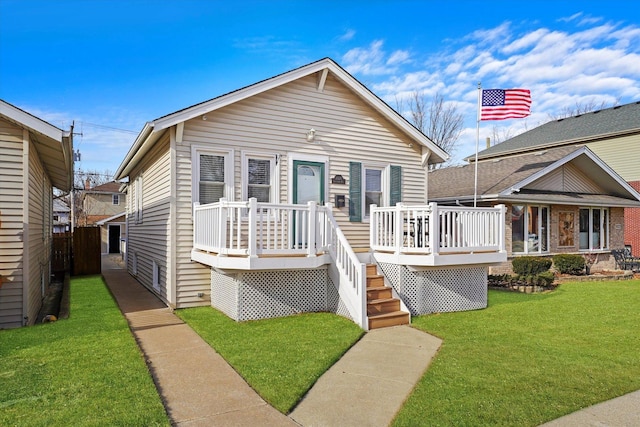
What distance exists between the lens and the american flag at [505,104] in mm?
11430

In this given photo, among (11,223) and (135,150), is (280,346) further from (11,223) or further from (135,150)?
(135,150)

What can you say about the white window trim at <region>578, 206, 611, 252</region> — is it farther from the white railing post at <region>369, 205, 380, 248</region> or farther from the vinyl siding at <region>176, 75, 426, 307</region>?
the white railing post at <region>369, 205, 380, 248</region>

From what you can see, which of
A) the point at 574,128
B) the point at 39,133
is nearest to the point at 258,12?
the point at 39,133

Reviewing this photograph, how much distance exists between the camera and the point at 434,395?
14.3 ft

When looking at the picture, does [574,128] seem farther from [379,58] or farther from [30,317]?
[30,317]

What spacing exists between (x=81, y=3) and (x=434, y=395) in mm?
11984

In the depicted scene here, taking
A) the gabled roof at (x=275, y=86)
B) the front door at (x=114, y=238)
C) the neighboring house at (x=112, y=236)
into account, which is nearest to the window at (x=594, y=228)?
the gabled roof at (x=275, y=86)

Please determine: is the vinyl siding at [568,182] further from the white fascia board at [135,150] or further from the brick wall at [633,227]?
the white fascia board at [135,150]

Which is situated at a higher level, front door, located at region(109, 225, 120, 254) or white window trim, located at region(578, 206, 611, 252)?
white window trim, located at region(578, 206, 611, 252)

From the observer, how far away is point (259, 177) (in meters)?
9.25

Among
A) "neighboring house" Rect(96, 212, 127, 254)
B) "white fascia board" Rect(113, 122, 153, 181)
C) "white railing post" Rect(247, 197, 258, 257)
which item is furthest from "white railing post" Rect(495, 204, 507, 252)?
"neighboring house" Rect(96, 212, 127, 254)

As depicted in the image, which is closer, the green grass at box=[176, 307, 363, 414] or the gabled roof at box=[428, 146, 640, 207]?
the green grass at box=[176, 307, 363, 414]

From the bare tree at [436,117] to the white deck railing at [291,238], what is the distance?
1016 inches

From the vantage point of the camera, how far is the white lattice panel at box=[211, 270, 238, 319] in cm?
745
